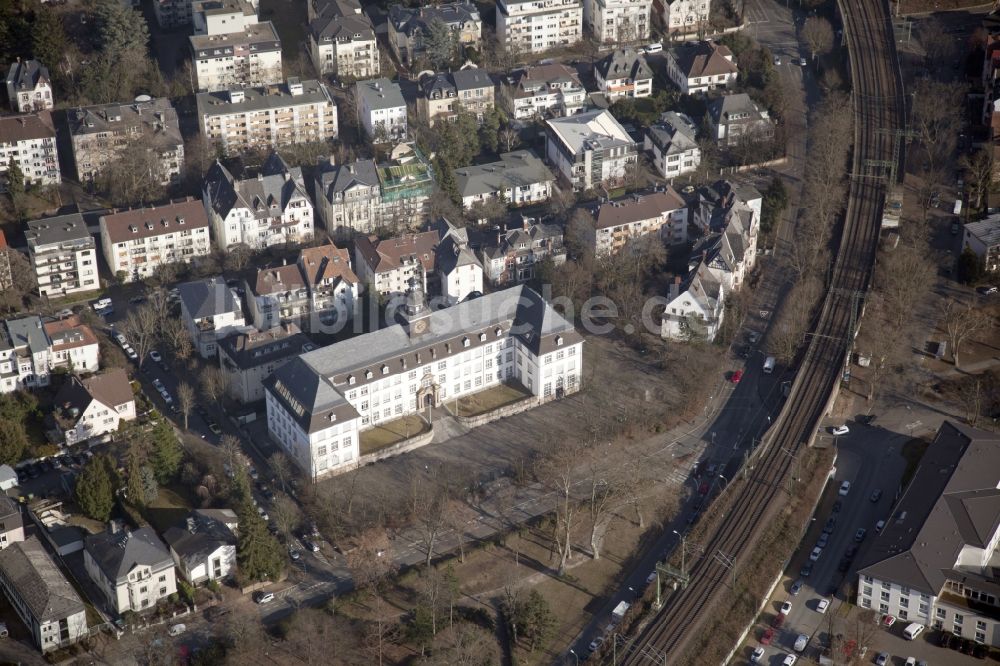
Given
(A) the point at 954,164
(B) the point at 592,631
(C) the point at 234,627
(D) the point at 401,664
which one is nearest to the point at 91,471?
(C) the point at 234,627

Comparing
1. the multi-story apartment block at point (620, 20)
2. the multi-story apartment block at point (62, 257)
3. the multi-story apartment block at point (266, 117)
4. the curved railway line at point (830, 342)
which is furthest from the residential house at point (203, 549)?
the multi-story apartment block at point (620, 20)

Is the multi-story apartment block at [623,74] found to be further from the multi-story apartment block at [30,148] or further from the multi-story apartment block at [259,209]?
the multi-story apartment block at [30,148]

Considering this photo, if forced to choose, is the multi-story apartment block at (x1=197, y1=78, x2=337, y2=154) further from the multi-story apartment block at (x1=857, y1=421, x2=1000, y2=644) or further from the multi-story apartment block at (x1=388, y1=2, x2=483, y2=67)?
the multi-story apartment block at (x1=857, y1=421, x2=1000, y2=644)

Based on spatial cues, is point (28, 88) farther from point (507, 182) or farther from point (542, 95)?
point (542, 95)

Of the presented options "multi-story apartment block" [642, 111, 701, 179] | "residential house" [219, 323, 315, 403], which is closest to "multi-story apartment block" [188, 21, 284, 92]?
"multi-story apartment block" [642, 111, 701, 179]

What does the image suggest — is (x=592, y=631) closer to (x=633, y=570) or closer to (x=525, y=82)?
(x=633, y=570)
